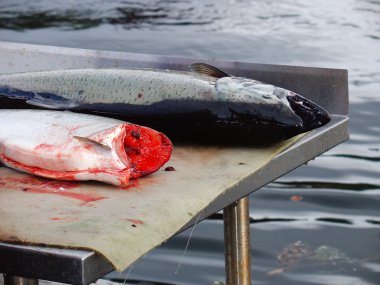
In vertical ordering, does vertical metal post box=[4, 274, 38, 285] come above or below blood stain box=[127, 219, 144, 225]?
below

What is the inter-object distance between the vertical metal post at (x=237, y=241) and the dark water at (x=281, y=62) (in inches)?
74.7

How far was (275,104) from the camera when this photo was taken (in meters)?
3.03

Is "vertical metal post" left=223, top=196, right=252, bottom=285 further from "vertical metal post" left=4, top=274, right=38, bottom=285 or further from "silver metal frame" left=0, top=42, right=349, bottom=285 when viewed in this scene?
→ "vertical metal post" left=4, top=274, right=38, bottom=285

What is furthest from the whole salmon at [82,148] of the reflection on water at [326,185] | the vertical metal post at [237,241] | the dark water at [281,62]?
the reflection on water at [326,185]

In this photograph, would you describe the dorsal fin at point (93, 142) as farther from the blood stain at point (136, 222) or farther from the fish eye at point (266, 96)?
the fish eye at point (266, 96)

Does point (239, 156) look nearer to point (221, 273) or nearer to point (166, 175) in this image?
point (166, 175)

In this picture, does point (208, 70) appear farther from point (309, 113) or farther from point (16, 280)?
point (16, 280)

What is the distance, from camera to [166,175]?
2.77 meters

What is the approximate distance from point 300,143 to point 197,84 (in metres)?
0.40

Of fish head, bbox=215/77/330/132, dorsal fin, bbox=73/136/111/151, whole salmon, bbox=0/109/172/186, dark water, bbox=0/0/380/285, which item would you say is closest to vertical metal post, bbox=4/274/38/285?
whole salmon, bbox=0/109/172/186

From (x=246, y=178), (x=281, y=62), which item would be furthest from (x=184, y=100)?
(x=281, y=62)

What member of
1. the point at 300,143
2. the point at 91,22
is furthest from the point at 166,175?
the point at 91,22

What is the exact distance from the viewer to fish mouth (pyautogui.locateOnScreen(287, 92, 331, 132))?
301cm

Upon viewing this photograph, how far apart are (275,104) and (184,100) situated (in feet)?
0.94
